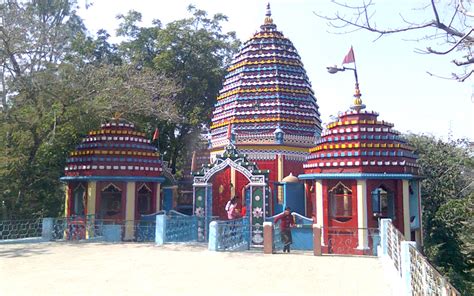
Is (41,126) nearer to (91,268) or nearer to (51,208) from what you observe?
(51,208)

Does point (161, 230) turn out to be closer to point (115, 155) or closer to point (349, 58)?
point (115, 155)

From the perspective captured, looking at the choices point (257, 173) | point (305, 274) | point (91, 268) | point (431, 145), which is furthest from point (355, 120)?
point (431, 145)

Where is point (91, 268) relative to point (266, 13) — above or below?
below

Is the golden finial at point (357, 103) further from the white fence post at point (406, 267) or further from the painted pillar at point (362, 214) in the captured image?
the white fence post at point (406, 267)

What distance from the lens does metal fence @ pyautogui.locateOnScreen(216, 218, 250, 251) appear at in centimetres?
1355

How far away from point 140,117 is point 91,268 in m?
13.2

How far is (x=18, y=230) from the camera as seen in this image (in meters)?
16.8

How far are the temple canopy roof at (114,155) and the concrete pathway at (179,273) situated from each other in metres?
4.46

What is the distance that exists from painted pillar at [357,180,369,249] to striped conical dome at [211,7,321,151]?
23.2 feet

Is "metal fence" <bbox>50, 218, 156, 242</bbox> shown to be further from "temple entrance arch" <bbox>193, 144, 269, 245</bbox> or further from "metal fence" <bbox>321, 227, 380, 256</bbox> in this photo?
"metal fence" <bbox>321, 227, 380, 256</bbox>

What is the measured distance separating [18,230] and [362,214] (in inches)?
486

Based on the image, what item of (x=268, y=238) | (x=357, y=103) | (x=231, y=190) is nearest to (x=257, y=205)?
(x=231, y=190)

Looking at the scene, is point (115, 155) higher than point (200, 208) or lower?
higher

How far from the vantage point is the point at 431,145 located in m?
26.8
